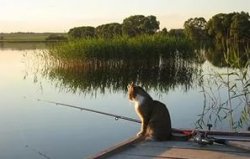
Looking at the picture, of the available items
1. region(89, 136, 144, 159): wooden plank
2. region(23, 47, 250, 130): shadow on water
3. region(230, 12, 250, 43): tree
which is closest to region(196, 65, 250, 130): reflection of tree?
region(23, 47, 250, 130): shadow on water

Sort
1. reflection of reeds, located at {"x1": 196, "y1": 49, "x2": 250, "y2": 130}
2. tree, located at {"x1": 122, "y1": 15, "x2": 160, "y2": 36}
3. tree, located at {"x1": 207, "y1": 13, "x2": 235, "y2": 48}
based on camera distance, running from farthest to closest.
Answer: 1. tree, located at {"x1": 122, "y1": 15, "x2": 160, "y2": 36}
2. tree, located at {"x1": 207, "y1": 13, "x2": 235, "y2": 48}
3. reflection of reeds, located at {"x1": 196, "y1": 49, "x2": 250, "y2": 130}

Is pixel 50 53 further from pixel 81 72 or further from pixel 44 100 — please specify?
pixel 44 100

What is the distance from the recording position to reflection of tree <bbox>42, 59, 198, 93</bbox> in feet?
63.5

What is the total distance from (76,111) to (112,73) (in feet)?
29.7

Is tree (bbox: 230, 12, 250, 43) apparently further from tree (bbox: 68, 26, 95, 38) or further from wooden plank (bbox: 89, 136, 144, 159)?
wooden plank (bbox: 89, 136, 144, 159)

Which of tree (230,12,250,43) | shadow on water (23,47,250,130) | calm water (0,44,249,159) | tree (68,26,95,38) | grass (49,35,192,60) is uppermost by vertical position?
tree (230,12,250,43)

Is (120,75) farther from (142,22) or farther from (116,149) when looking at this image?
(142,22)

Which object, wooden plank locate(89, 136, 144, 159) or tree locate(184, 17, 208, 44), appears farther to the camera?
tree locate(184, 17, 208, 44)

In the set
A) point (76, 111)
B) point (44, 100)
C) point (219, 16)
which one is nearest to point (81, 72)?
point (44, 100)

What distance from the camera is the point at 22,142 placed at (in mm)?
10281

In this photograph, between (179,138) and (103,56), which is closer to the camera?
(179,138)

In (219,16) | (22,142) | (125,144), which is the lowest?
(22,142)

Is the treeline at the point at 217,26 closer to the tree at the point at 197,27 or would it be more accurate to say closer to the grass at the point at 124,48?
the tree at the point at 197,27

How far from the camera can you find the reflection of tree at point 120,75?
762 inches
